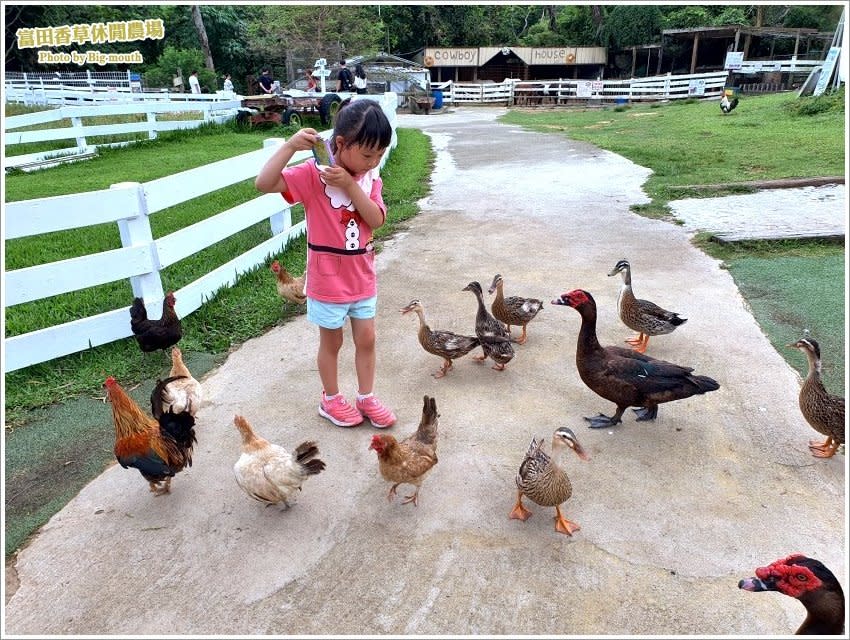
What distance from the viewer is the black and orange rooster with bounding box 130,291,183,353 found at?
4.36 meters

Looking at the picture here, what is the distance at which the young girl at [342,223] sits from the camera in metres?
2.92

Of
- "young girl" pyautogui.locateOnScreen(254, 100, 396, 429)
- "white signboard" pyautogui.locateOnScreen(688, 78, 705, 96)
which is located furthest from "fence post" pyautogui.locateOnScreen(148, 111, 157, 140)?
"white signboard" pyautogui.locateOnScreen(688, 78, 705, 96)

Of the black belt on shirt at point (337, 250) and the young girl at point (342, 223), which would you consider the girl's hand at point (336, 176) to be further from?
the black belt on shirt at point (337, 250)

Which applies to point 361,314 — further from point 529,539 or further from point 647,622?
point 647,622

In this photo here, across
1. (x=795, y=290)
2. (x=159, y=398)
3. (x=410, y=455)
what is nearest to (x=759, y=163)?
(x=795, y=290)

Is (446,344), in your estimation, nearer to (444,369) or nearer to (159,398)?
(444,369)

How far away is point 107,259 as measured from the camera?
4316 millimetres

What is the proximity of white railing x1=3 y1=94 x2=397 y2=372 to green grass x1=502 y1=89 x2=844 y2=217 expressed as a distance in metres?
6.54

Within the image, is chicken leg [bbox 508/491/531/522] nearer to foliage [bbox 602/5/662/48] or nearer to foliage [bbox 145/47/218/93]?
foliage [bbox 145/47/218/93]

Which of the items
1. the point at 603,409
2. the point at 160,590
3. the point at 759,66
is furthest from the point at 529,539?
the point at 759,66

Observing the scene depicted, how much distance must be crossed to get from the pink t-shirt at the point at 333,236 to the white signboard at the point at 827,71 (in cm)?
2166

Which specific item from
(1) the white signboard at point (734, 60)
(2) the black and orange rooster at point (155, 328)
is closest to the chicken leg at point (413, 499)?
(2) the black and orange rooster at point (155, 328)

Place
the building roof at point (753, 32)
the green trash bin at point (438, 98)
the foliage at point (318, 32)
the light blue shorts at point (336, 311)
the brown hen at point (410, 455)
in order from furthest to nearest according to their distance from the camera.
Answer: the foliage at point (318, 32) < the green trash bin at point (438, 98) < the building roof at point (753, 32) < the light blue shorts at point (336, 311) < the brown hen at point (410, 455)

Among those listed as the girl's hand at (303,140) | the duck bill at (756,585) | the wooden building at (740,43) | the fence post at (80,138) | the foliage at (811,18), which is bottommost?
the duck bill at (756,585)
